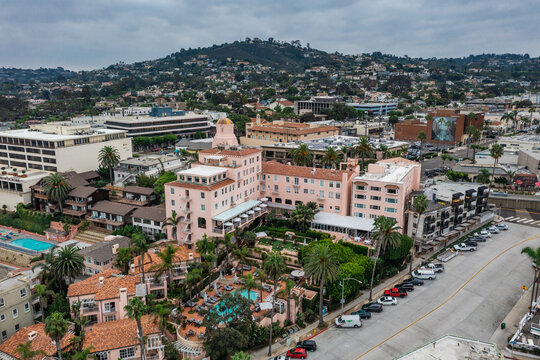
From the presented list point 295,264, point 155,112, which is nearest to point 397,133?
point 155,112

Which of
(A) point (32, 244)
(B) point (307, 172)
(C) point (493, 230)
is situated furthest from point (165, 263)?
(C) point (493, 230)

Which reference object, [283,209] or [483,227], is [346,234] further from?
[483,227]

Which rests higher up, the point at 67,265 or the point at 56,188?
the point at 56,188

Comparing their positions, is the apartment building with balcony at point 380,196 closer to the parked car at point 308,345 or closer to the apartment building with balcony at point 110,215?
the parked car at point 308,345

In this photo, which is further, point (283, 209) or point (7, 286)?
point (283, 209)

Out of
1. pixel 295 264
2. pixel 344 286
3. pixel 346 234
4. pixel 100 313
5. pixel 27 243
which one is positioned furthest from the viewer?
pixel 27 243

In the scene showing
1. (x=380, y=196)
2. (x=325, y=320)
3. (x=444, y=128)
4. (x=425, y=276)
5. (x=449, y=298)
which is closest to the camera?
(x=325, y=320)

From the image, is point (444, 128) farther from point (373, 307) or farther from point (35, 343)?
point (35, 343)
